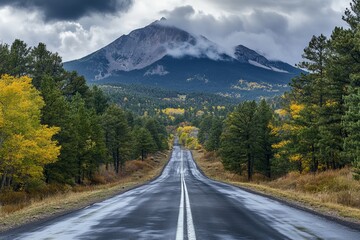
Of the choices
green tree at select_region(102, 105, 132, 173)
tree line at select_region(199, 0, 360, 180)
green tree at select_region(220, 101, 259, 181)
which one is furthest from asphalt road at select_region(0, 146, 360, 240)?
green tree at select_region(102, 105, 132, 173)

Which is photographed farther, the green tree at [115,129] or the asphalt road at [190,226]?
the green tree at [115,129]

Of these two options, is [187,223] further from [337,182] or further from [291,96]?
[291,96]

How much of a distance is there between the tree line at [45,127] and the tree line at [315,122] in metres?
19.8

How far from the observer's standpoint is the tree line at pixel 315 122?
2726 centimetres

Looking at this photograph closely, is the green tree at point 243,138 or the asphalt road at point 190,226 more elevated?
the green tree at point 243,138

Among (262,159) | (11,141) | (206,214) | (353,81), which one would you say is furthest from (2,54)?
(206,214)

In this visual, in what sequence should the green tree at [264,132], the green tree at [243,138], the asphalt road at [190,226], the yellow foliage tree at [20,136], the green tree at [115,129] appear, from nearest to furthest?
the asphalt road at [190,226] → the yellow foliage tree at [20,136] → the green tree at [243,138] → the green tree at [264,132] → the green tree at [115,129]

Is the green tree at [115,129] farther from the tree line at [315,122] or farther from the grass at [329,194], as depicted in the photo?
the grass at [329,194]

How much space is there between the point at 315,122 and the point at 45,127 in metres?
25.5

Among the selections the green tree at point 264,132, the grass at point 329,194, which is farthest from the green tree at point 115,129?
the grass at point 329,194

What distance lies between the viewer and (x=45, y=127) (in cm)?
3122

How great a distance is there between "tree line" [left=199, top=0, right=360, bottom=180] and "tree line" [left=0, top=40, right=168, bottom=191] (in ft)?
65.1

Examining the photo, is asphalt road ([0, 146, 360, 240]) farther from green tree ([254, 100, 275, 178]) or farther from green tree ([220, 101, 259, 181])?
green tree ([254, 100, 275, 178])

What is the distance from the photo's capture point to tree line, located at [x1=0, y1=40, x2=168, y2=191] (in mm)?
27469
